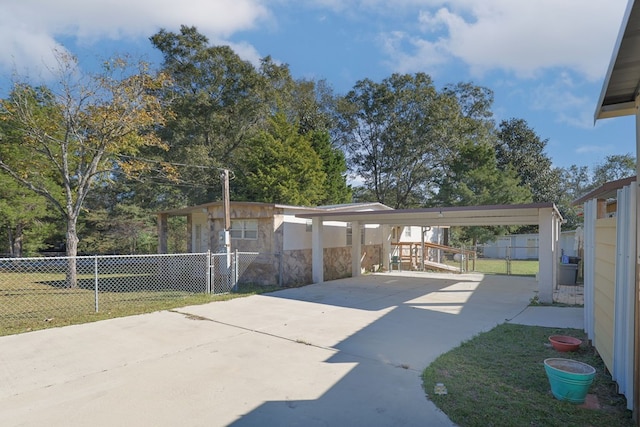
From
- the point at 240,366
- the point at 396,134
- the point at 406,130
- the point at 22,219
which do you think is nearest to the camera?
the point at 240,366

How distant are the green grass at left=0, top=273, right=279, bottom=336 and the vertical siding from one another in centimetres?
788

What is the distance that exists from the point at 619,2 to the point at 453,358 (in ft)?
14.3

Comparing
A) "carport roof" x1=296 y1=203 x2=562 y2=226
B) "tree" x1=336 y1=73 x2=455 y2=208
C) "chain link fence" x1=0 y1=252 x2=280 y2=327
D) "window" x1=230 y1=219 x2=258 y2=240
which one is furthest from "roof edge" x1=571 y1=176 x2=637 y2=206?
"tree" x1=336 y1=73 x2=455 y2=208

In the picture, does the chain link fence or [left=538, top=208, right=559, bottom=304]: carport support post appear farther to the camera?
[left=538, top=208, right=559, bottom=304]: carport support post

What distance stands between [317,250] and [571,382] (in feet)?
33.3

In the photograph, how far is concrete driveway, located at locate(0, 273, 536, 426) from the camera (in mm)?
3512

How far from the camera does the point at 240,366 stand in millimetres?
4750

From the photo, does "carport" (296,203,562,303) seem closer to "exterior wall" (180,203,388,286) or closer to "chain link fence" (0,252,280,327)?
"exterior wall" (180,203,388,286)

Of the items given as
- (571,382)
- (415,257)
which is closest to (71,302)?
(571,382)

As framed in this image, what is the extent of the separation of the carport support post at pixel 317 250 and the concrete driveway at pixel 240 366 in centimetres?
453

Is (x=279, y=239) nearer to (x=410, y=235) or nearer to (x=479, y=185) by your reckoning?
(x=410, y=235)

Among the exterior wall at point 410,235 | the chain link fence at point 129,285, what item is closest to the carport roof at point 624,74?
the chain link fence at point 129,285

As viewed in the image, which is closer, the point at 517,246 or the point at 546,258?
the point at 546,258

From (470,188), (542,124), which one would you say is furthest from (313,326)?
(542,124)
